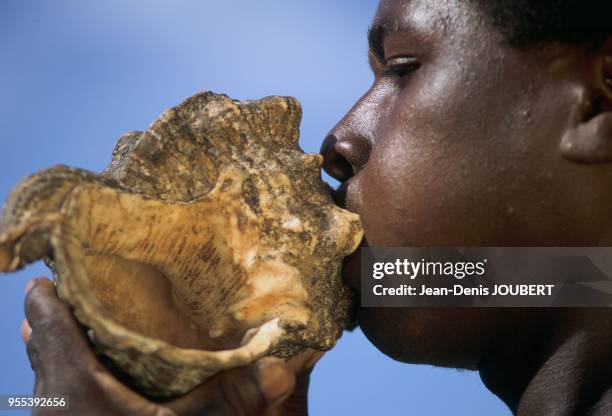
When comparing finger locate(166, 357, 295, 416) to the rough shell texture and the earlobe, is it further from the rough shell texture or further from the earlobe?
the earlobe

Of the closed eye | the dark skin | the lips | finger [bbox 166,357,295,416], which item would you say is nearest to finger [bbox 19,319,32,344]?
the dark skin

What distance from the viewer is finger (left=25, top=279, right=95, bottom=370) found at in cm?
62

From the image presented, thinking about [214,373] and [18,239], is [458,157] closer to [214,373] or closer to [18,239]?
[214,373]

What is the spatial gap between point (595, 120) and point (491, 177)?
12 cm

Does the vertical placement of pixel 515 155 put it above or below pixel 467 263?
above

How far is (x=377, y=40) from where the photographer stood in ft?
2.64

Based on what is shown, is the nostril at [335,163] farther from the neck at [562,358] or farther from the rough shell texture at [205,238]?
the neck at [562,358]

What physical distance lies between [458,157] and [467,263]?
117 mm

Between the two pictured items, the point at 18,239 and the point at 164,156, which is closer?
the point at 18,239

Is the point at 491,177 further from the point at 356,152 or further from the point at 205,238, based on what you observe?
the point at 205,238

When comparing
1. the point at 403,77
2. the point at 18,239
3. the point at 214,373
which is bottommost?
the point at 214,373

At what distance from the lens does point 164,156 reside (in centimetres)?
70

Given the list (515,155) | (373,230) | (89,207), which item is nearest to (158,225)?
(89,207)
